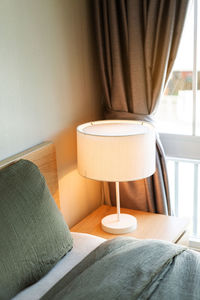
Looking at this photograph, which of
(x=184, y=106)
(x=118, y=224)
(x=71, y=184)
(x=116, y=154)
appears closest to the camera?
(x=116, y=154)

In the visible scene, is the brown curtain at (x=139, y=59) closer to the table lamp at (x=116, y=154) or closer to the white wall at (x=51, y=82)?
the white wall at (x=51, y=82)

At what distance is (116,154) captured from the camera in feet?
6.81

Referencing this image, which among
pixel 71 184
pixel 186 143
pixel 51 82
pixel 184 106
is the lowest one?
pixel 71 184

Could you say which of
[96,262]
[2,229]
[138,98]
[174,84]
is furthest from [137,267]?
[174,84]

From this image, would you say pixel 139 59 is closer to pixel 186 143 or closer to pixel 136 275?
pixel 186 143

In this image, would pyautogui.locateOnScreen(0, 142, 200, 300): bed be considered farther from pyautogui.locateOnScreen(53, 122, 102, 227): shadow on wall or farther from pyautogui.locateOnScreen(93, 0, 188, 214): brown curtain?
pyautogui.locateOnScreen(93, 0, 188, 214): brown curtain

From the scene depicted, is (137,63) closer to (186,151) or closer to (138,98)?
(138,98)

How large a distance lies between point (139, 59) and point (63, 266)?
123cm

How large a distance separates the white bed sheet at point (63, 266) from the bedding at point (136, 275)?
0.07 meters

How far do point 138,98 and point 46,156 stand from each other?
0.67m

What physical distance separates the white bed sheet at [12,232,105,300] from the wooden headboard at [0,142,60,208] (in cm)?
31

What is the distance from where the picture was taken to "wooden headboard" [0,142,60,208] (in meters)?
1.99

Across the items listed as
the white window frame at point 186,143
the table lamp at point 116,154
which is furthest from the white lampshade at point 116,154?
the white window frame at point 186,143

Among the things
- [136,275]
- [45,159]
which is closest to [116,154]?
[45,159]
